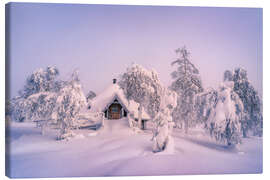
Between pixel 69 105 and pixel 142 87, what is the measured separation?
6.28 feet

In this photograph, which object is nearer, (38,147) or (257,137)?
(38,147)

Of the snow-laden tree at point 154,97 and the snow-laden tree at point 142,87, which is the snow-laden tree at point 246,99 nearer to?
the snow-laden tree at point 154,97

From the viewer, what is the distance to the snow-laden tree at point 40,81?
876 cm

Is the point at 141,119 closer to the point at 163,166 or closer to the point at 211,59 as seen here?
the point at 163,166

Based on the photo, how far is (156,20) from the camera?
9.27 meters

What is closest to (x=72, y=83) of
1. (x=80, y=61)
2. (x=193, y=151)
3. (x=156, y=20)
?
(x=80, y=61)

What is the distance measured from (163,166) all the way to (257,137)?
2668 millimetres

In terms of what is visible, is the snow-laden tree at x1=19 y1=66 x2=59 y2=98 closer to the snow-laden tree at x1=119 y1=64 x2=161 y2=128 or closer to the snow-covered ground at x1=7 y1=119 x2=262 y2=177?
the snow-covered ground at x1=7 y1=119 x2=262 y2=177

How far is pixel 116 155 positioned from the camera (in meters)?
8.88

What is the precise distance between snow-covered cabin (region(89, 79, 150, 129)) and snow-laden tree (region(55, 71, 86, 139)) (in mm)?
375

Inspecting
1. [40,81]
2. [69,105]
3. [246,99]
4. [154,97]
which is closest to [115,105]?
[154,97]

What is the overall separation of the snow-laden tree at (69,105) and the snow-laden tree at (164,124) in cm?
196

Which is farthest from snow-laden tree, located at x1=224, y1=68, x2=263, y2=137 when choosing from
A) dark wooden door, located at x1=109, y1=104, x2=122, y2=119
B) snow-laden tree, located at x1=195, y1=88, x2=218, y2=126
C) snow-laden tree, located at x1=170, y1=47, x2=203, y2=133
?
dark wooden door, located at x1=109, y1=104, x2=122, y2=119

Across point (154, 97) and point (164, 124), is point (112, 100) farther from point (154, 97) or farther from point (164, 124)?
point (164, 124)
